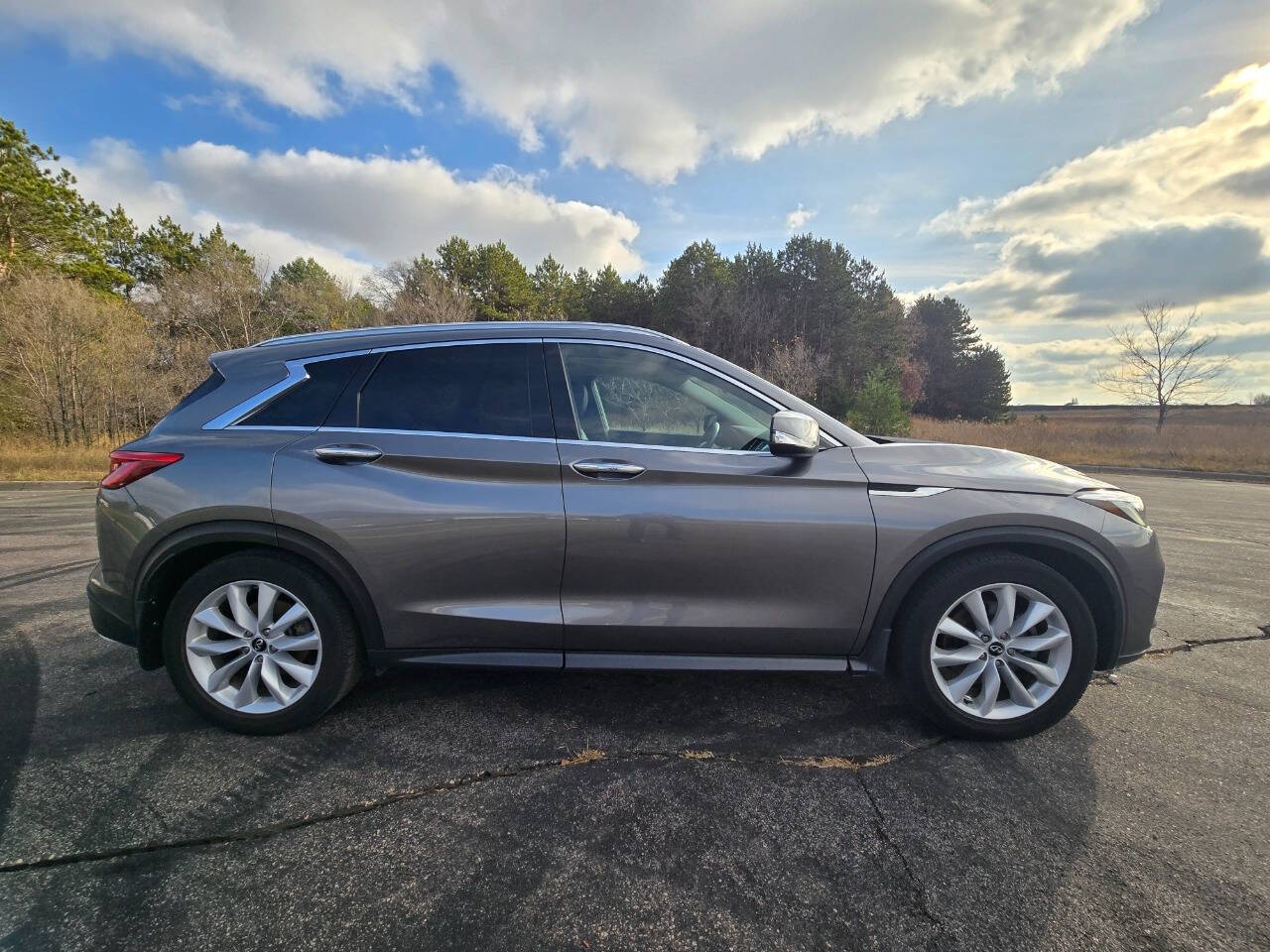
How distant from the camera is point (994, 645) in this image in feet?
8.00

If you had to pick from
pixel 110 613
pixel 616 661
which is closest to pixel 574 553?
pixel 616 661

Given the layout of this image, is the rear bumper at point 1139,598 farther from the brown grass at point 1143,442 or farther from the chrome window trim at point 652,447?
the brown grass at point 1143,442

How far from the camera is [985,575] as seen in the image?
241 centimetres

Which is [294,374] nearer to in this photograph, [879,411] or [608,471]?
[608,471]

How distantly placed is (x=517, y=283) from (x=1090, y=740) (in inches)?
1710

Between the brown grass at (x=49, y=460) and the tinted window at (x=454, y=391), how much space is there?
15.8 m

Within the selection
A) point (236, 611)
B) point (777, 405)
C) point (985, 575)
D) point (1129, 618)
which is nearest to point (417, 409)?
point (236, 611)

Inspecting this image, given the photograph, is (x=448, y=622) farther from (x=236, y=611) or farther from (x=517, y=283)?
(x=517, y=283)

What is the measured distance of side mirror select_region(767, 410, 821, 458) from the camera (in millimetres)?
2279

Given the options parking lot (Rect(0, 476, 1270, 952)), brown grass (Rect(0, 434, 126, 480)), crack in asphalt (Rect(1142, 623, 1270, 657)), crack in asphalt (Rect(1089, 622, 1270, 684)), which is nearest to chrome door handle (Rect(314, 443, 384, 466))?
Result: parking lot (Rect(0, 476, 1270, 952))

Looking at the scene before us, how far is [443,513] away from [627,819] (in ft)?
4.53

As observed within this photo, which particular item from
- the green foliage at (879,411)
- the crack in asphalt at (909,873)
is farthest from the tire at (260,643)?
the green foliage at (879,411)

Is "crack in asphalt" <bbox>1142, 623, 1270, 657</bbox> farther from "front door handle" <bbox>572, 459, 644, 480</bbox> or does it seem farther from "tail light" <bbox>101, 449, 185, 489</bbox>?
"tail light" <bbox>101, 449, 185, 489</bbox>

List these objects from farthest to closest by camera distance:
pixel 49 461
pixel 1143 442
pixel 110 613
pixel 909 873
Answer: pixel 1143 442, pixel 49 461, pixel 110 613, pixel 909 873
